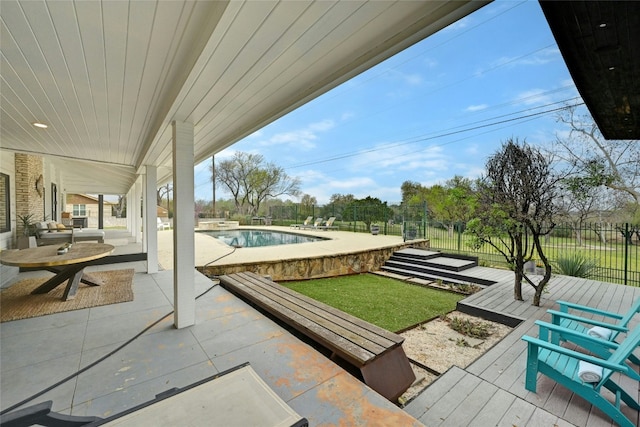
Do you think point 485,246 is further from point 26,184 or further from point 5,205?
point 26,184

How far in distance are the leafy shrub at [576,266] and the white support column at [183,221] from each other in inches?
327

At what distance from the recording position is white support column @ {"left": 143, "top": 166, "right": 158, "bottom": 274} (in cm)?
476

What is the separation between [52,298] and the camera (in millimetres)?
3508

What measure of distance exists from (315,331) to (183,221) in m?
1.73

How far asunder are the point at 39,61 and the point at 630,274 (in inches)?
425

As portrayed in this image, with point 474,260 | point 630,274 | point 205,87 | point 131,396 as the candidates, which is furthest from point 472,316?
point 630,274

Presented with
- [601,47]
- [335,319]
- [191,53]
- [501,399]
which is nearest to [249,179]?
[335,319]

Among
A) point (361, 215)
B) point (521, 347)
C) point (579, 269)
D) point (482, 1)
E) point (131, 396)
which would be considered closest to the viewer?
point (482, 1)

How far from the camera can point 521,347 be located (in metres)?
2.99

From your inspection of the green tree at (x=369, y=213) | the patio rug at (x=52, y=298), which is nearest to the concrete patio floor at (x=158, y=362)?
the patio rug at (x=52, y=298)

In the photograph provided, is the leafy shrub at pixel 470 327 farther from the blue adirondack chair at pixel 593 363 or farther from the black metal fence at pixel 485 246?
the black metal fence at pixel 485 246

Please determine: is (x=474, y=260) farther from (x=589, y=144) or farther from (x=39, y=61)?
(x=589, y=144)

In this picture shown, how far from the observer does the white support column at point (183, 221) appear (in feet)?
8.69

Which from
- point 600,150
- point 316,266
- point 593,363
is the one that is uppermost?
point 600,150
